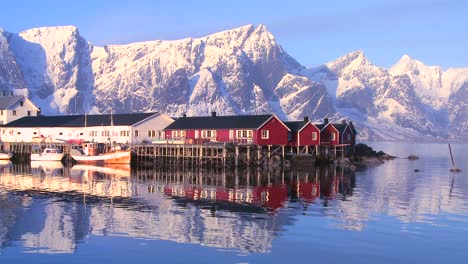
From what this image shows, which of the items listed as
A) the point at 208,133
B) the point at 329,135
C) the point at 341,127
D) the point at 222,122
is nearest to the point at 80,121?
the point at 208,133

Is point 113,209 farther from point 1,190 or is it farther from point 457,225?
point 457,225

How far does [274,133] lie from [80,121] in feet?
122

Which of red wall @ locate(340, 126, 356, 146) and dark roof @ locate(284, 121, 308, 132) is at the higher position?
dark roof @ locate(284, 121, 308, 132)

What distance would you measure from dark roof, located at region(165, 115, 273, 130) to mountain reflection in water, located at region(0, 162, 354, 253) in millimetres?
18481

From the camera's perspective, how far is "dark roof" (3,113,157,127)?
104 metres

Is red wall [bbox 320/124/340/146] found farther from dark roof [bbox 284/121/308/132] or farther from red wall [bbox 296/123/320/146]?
dark roof [bbox 284/121/308/132]

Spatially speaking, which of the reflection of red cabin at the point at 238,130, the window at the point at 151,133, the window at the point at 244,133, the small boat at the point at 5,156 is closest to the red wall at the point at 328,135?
the reflection of red cabin at the point at 238,130

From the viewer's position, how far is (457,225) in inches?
1479

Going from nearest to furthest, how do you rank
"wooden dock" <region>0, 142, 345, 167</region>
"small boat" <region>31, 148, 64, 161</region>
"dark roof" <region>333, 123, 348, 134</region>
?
"wooden dock" <region>0, 142, 345, 167</region> < "small boat" <region>31, 148, 64, 161</region> < "dark roof" <region>333, 123, 348, 134</region>

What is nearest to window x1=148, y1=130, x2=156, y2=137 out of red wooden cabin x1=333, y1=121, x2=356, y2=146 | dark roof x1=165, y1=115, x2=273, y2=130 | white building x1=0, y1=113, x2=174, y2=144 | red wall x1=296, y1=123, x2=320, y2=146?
white building x1=0, y1=113, x2=174, y2=144

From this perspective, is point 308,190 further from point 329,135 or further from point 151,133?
point 151,133

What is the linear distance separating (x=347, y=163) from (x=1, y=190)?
55999 mm

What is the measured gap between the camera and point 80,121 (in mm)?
110812

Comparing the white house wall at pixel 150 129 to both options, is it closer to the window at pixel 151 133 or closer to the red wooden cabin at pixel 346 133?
the window at pixel 151 133
